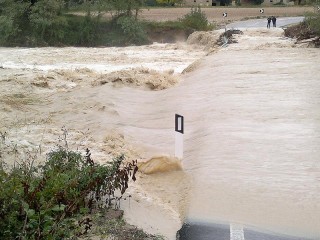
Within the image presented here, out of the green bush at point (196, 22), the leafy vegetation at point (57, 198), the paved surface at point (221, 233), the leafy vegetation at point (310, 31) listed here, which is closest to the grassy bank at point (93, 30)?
the green bush at point (196, 22)

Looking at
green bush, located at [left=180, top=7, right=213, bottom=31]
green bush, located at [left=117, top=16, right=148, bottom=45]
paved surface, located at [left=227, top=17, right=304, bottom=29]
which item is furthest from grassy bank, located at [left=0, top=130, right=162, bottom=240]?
paved surface, located at [left=227, top=17, right=304, bottom=29]

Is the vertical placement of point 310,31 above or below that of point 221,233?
above

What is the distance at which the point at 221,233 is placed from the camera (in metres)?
7.86

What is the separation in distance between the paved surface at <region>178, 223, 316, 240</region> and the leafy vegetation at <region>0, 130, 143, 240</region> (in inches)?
42.7

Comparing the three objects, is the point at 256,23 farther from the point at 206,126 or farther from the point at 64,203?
the point at 64,203

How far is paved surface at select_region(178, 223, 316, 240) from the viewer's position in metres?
7.69

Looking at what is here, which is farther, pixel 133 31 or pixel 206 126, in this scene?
pixel 133 31

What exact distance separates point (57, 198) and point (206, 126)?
304 inches

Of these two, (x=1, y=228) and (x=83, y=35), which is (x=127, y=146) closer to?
(x=1, y=228)

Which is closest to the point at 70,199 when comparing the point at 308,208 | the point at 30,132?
the point at 308,208

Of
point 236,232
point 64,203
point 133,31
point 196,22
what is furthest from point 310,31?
point 64,203

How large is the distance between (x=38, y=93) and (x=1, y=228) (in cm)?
1368

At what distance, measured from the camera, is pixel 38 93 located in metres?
19.4

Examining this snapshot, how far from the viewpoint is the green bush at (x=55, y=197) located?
238 inches
